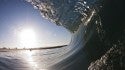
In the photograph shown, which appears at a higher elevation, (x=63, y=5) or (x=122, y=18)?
(x=122, y=18)

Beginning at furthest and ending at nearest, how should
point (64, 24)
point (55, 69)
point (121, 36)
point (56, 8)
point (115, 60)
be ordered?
point (64, 24) < point (56, 8) < point (55, 69) < point (121, 36) < point (115, 60)

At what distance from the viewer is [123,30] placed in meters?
7.49

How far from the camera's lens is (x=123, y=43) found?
6738mm

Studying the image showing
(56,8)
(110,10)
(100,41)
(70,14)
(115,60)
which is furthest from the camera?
(56,8)

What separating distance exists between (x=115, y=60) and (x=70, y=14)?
29.3 m

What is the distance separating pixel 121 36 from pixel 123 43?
685 millimetres

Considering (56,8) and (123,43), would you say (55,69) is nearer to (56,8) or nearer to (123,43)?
(123,43)

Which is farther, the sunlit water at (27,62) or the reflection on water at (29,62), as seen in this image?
the reflection on water at (29,62)

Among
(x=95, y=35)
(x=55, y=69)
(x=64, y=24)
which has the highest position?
(x=95, y=35)

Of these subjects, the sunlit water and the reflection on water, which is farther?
the reflection on water

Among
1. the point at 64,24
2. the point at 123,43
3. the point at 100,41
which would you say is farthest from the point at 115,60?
the point at 64,24

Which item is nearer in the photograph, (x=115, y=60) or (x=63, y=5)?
(x=115, y=60)

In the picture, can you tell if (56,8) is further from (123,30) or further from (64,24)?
(123,30)

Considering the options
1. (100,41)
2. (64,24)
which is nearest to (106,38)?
(100,41)
